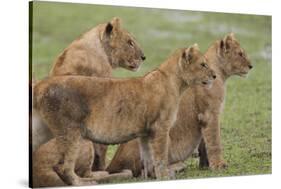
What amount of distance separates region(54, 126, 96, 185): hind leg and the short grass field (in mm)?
618

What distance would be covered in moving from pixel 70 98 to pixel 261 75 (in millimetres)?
3296

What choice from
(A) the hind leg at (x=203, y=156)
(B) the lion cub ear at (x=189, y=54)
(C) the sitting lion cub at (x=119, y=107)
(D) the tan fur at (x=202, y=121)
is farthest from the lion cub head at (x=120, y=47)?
(A) the hind leg at (x=203, y=156)

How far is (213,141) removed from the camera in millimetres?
9703

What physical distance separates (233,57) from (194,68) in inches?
36.2

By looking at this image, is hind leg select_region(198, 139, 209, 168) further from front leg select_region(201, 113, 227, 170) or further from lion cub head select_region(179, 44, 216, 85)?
lion cub head select_region(179, 44, 216, 85)

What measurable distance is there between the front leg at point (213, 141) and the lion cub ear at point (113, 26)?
1.62 metres

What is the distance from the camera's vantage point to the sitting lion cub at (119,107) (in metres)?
8.53

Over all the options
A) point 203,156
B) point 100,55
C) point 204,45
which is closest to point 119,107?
point 100,55

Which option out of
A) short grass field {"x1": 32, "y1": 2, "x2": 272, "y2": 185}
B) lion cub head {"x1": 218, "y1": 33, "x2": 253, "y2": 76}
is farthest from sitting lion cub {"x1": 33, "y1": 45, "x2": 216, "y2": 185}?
lion cub head {"x1": 218, "y1": 33, "x2": 253, "y2": 76}

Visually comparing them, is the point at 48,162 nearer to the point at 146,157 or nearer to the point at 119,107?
the point at 119,107

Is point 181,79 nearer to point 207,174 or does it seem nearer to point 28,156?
point 207,174

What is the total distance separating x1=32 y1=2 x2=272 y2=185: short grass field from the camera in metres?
9.09

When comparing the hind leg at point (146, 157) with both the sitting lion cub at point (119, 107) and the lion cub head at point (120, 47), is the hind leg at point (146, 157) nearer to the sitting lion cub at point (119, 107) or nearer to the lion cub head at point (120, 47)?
the sitting lion cub at point (119, 107)

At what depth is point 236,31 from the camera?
34.3 feet
